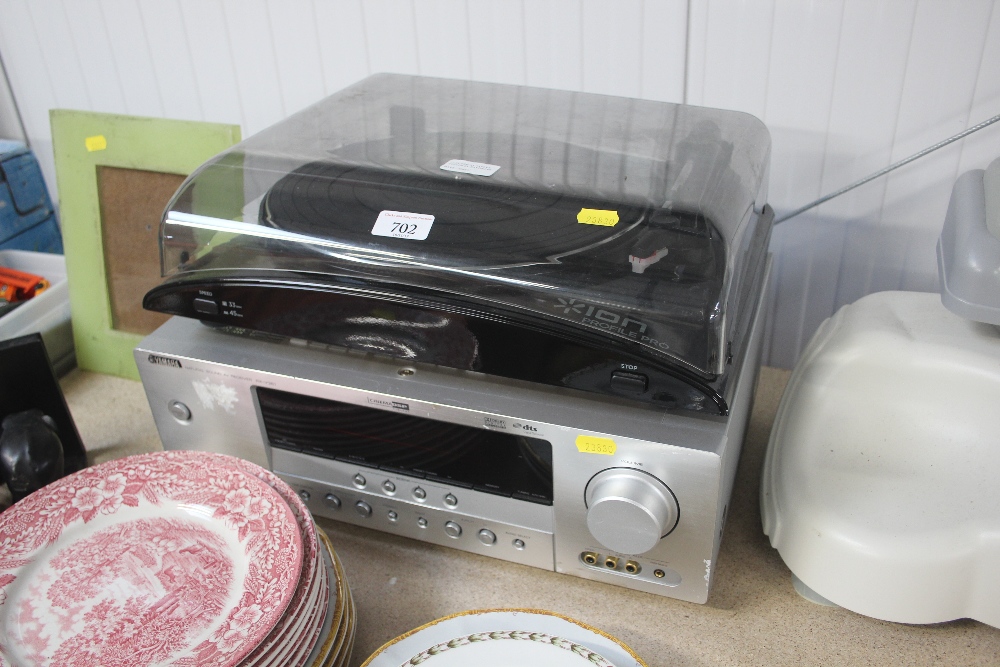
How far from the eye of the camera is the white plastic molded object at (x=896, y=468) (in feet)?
2.39

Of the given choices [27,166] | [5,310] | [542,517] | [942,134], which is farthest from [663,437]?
[27,166]

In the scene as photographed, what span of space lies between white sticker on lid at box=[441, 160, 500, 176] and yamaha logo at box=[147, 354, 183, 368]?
1.06 ft

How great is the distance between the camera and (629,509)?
0.70m

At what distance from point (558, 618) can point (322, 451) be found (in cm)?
28

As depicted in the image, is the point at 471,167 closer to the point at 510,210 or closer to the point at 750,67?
the point at 510,210

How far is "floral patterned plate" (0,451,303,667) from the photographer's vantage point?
2.18ft

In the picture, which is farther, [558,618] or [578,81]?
[578,81]

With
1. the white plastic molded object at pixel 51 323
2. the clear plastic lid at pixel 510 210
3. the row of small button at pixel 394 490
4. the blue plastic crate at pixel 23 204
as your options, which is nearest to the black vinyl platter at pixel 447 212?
the clear plastic lid at pixel 510 210

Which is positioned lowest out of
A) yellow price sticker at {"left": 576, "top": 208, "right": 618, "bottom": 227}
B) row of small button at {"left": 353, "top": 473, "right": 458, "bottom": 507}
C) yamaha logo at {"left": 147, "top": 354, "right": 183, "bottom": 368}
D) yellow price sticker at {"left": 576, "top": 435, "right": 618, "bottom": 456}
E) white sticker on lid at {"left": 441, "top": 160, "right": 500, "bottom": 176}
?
row of small button at {"left": 353, "top": 473, "right": 458, "bottom": 507}

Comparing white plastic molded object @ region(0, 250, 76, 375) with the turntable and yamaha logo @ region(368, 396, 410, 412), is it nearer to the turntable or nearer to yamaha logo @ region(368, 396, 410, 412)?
the turntable

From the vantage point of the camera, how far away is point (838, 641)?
2.52ft

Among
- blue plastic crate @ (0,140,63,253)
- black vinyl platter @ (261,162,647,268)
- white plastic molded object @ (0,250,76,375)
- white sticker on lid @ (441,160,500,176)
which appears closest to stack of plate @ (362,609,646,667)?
black vinyl platter @ (261,162,647,268)

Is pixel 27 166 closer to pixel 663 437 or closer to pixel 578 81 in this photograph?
pixel 578 81

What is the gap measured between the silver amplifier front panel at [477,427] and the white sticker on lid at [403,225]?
5.0 inches
